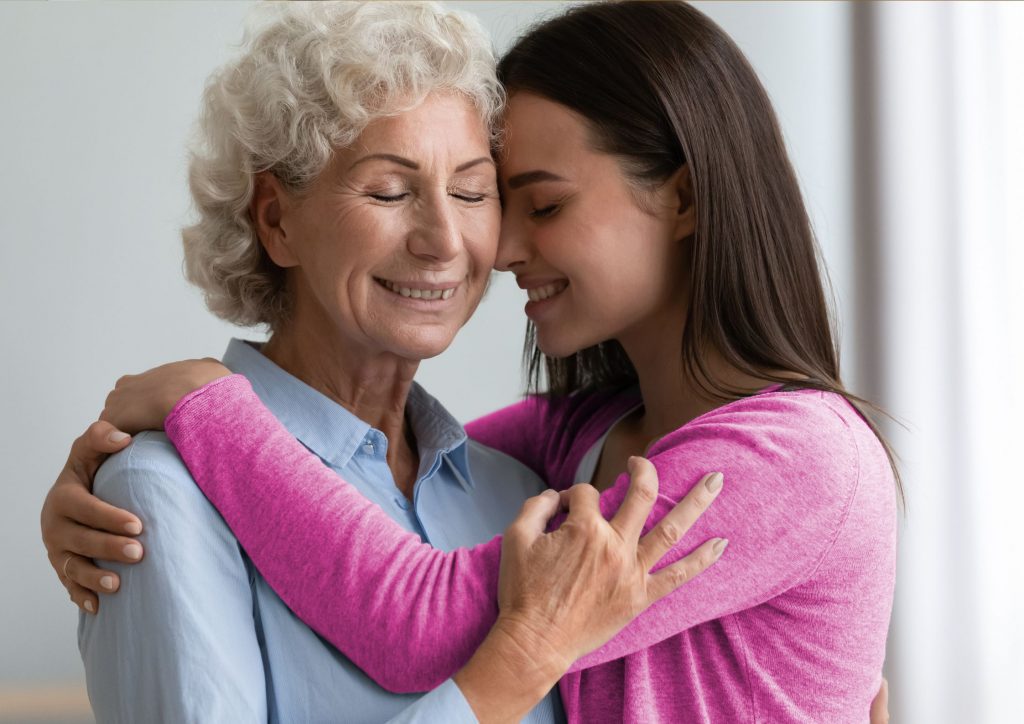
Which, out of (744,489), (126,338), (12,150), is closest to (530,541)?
(744,489)

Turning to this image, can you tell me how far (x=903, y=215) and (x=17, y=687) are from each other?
2.47m

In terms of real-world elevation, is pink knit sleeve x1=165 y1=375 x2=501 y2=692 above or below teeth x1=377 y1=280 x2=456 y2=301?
below

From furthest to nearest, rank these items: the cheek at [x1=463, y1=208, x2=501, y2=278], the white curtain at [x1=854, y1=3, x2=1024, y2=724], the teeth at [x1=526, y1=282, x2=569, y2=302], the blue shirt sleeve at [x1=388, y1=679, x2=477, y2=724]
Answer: the white curtain at [x1=854, y1=3, x2=1024, y2=724]
the teeth at [x1=526, y1=282, x2=569, y2=302]
the cheek at [x1=463, y1=208, x2=501, y2=278]
the blue shirt sleeve at [x1=388, y1=679, x2=477, y2=724]

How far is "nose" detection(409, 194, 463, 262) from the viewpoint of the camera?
5.32ft

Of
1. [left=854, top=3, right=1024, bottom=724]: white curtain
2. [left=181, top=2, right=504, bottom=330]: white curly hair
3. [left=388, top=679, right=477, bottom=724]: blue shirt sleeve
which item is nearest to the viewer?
[left=388, top=679, right=477, bottom=724]: blue shirt sleeve

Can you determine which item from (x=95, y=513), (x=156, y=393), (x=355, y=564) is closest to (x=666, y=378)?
(x=355, y=564)

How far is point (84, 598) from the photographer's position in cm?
150

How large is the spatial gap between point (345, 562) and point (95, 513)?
0.33m

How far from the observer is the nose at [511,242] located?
1794 mm

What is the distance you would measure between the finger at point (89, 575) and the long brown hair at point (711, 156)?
0.89 m

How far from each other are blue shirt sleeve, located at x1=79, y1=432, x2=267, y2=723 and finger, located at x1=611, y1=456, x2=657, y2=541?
0.50 meters

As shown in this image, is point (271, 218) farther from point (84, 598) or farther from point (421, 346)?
point (84, 598)

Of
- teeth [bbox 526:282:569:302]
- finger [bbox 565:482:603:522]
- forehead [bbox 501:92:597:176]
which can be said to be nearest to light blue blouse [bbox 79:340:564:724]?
finger [bbox 565:482:603:522]

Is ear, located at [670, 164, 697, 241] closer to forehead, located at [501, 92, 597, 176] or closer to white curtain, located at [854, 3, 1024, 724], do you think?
forehead, located at [501, 92, 597, 176]
